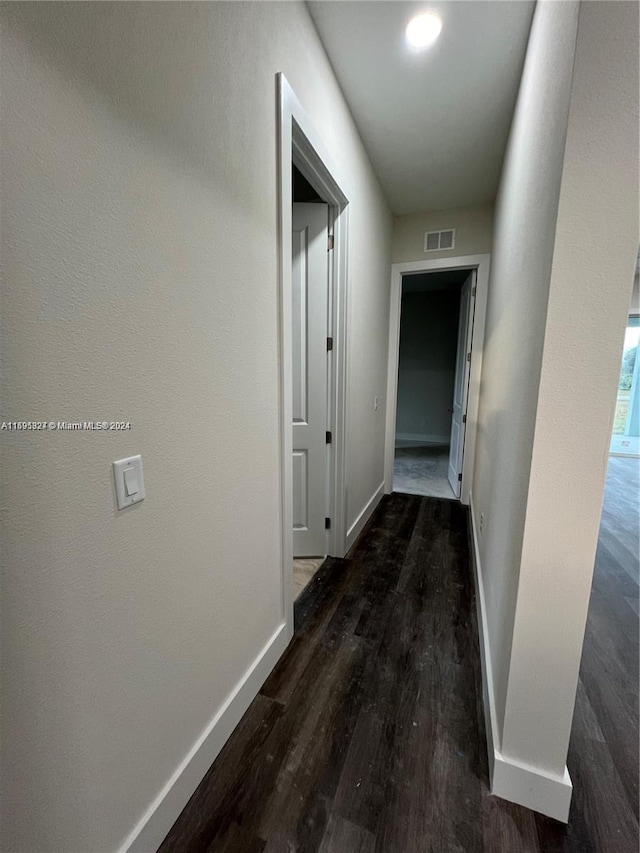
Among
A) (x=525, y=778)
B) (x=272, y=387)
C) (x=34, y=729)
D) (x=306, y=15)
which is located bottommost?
(x=525, y=778)

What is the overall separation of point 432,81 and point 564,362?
1945 millimetres

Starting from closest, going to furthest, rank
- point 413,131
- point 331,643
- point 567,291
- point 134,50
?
point 134,50
point 567,291
point 331,643
point 413,131

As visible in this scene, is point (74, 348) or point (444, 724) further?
point (444, 724)

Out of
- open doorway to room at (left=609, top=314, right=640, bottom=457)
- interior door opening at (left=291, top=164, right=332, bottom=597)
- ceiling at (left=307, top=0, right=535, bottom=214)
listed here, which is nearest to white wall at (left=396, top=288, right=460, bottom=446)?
open doorway to room at (left=609, top=314, right=640, bottom=457)

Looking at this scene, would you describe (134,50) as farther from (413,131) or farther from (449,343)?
(449,343)

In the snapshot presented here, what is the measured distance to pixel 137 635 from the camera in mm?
886

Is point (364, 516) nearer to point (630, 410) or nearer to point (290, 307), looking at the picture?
point (290, 307)

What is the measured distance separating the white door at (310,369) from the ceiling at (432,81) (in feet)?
2.13

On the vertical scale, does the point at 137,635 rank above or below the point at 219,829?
above

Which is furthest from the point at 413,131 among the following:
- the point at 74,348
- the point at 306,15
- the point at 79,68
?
the point at 74,348

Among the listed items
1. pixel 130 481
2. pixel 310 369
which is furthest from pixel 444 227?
pixel 130 481

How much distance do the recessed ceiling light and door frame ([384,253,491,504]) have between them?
1841 mm

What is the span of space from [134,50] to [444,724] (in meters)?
2.24

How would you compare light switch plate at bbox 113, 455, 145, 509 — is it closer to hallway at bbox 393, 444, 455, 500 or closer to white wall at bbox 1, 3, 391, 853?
white wall at bbox 1, 3, 391, 853
